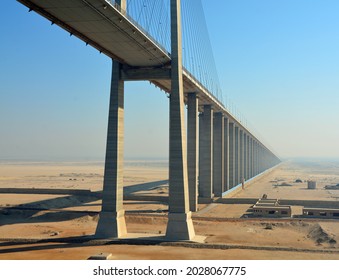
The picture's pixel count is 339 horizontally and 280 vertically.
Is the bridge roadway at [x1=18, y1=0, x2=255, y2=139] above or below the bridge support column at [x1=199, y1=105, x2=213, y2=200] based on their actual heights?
above

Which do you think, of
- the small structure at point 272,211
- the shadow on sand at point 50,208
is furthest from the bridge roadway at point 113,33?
the shadow on sand at point 50,208

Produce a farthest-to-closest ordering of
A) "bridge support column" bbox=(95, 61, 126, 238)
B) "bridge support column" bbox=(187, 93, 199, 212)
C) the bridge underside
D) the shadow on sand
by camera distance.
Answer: "bridge support column" bbox=(187, 93, 199, 212) → the shadow on sand → "bridge support column" bbox=(95, 61, 126, 238) → the bridge underside

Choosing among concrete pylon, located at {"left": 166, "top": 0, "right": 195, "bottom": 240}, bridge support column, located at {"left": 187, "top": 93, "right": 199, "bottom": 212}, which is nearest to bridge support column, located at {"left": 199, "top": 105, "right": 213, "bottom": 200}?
bridge support column, located at {"left": 187, "top": 93, "right": 199, "bottom": 212}

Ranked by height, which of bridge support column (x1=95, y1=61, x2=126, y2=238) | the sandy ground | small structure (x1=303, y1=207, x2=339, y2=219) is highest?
bridge support column (x1=95, y1=61, x2=126, y2=238)

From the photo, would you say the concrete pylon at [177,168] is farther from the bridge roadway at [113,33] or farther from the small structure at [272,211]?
the small structure at [272,211]

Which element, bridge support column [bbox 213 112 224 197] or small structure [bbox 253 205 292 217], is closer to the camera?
small structure [bbox 253 205 292 217]

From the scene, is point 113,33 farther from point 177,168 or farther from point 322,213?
point 322,213

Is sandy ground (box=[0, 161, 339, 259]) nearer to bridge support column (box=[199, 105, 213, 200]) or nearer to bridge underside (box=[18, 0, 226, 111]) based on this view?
bridge support column (box=[199, 105, 213, 200])

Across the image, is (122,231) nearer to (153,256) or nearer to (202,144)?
(153,256)
